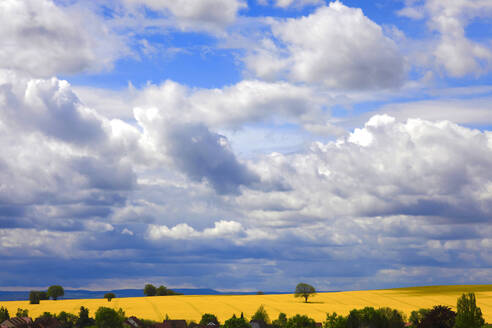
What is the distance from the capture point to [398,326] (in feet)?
423

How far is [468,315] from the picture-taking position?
122 meters

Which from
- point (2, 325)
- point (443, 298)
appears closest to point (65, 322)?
point (2, 325)

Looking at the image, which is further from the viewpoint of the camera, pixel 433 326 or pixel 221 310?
pixel 221 310

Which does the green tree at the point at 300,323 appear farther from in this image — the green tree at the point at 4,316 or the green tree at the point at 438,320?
the green tree at the point at 4,316

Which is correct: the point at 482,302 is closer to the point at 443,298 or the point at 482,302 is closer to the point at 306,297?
the point at 443,298

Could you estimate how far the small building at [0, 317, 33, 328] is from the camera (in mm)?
136500

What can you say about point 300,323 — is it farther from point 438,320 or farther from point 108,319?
point 108,319

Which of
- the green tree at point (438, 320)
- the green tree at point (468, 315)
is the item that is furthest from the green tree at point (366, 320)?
the green tree at point (468, 315)

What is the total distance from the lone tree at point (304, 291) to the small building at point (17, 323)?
86098 millimetres

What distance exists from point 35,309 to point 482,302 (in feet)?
405

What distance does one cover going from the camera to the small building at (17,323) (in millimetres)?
136500

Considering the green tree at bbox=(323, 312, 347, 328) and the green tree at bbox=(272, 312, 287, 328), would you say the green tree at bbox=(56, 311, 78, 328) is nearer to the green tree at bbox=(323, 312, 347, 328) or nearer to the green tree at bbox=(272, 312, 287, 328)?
the green tree at bbox=(272, 312, 287, 328)

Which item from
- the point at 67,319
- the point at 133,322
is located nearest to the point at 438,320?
the point at 133,322

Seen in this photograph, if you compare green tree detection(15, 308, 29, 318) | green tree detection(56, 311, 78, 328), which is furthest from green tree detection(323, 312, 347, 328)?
green tree detection(15, 308, 29, 318)
